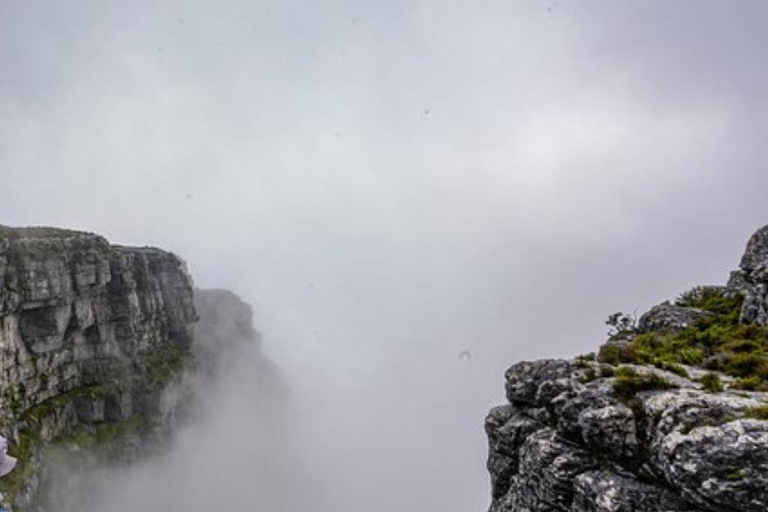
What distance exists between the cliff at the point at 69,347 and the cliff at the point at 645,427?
115433 mm

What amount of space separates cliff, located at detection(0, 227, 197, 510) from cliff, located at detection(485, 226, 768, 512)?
11543 cm

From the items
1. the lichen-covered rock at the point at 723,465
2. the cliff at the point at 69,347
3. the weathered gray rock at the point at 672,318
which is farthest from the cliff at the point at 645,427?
the cliff at the point at 69,347

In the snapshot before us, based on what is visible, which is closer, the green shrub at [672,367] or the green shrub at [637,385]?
the green shrub at [637,385]

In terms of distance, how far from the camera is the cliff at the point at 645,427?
1348 centimetres

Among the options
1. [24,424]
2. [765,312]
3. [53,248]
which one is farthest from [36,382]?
[765,312]

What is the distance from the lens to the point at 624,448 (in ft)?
54.2

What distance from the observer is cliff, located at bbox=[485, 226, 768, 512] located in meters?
Answer: 13.5

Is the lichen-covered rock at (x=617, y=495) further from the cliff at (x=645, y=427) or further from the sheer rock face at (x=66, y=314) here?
the sheer rock face at (x=66, y=314)

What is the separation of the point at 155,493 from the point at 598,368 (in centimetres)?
18912

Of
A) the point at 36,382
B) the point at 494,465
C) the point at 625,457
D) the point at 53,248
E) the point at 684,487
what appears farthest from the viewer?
the point at 53,248

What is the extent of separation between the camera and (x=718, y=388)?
17000 mm

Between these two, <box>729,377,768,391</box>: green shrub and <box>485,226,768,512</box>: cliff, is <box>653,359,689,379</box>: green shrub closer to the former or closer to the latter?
<box>485,226,768,512</box>: cliff

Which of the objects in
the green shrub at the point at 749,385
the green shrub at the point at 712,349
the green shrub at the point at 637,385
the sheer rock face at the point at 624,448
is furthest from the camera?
the green shrub at the point at 712,349

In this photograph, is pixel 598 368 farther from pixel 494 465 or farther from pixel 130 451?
pixel 130 451
